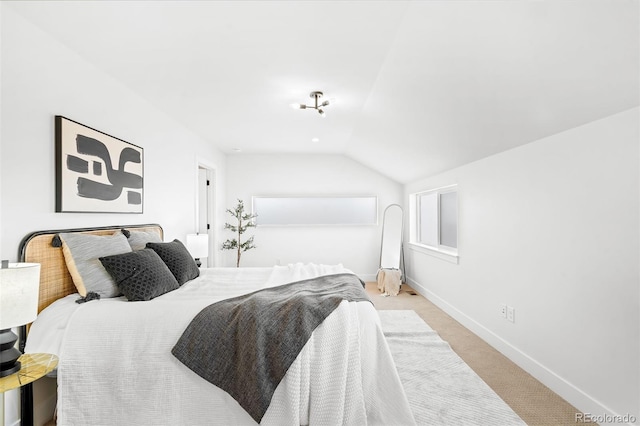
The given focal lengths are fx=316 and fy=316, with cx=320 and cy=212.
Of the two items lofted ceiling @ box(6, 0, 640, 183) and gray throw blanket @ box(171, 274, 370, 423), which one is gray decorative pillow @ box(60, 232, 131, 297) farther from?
lofted ceiling @ box(6, 0, 640, 183)

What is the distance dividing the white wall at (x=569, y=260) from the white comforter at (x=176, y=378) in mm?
1279

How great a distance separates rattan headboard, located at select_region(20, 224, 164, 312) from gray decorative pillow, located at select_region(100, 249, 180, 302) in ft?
0.87

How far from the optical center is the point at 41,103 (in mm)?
1991

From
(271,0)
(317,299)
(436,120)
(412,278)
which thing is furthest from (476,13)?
(412,278)

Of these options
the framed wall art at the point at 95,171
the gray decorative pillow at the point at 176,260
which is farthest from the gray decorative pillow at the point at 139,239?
the framed wall art at the point at 95,171

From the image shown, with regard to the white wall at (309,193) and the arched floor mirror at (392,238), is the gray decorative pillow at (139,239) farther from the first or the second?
the arched floor mirror at (392,238)

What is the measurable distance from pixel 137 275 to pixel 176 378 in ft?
2.46

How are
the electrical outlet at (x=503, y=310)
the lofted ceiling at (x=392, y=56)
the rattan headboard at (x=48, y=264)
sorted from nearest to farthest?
the lofted ceiling at (x=392, y=56)
the rattan headboard at (x=48, y=264)
the electrical outlet at (x=503, y=310)

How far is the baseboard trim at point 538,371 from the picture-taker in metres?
1.96

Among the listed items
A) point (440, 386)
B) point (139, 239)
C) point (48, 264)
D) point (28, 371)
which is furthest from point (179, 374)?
point (440, 386)

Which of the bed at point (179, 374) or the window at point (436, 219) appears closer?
the bed at point (179, 374)

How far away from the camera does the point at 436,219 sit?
4.82 metres

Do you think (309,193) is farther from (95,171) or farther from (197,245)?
(95,171)

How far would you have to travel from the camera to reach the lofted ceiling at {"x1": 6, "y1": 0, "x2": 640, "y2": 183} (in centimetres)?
158
